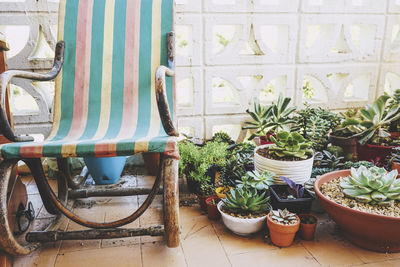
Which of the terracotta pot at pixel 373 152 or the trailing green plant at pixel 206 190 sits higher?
the terracotta pot at pixel 373 152

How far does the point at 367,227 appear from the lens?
144 cm

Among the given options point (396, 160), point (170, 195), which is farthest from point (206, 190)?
point (396, 160)

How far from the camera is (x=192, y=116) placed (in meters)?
2.50

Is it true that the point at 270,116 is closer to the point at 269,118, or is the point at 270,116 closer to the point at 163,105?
the point at 269,118

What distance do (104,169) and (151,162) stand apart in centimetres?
34

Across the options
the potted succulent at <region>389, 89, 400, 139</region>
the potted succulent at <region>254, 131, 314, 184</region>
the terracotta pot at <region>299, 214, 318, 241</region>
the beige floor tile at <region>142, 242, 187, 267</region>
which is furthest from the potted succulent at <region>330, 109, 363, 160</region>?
the beige floor tile at <region>142, 242, 187, 267</region>

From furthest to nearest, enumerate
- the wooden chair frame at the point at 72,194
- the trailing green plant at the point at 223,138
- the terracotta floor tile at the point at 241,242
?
the trailing green plant at the point at 223,138 < the terracotta floor tile at the point at 241,242 < the wooden chair frame at the point at 72,194

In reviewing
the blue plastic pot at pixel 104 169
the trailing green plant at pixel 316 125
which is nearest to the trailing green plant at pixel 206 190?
the blue plastic pot at pixel 104 169

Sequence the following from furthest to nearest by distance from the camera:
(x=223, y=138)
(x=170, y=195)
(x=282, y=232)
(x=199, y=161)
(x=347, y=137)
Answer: (x=223, y=138), (x=347, y=137), (x=199, y=161), (x=282, y=232), (x=170, y=195)

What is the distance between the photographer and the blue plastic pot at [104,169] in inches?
83.9

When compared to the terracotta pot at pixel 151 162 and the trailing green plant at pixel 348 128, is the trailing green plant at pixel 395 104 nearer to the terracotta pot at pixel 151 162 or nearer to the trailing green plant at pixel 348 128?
the trailing green plant at pixel 348 128

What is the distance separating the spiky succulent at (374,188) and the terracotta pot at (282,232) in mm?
304

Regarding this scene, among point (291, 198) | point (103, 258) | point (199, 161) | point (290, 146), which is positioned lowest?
Result: point (103, 258)

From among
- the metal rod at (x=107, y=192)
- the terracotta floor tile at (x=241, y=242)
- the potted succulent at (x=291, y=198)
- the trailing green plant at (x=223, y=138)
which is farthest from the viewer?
the trailing green plant at (x=223, y=138)
